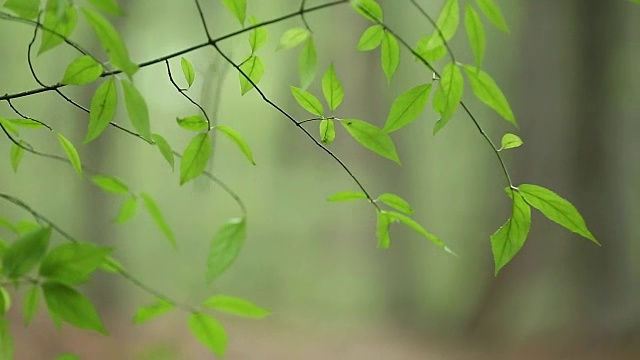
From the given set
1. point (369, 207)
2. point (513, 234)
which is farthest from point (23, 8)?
point (369, 207)

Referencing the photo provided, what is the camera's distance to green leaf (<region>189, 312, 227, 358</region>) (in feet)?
1.75

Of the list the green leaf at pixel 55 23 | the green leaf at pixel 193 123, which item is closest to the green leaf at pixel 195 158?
the green leaf at pixel 193 123

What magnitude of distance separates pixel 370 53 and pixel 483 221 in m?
0.32

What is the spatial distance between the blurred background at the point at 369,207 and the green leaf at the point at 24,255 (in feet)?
2.00

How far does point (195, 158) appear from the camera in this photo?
1.67 ft

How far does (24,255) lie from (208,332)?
18 centimetres

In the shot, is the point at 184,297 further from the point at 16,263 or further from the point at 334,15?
the point at 16,263

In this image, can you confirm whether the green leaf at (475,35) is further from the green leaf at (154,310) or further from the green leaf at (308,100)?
the green leaf at (154,310)

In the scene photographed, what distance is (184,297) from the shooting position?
1026 millimetres

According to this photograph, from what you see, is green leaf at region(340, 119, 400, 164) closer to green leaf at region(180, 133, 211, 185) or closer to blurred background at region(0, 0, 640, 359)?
green leaf at region(180, 133, 211, 185)

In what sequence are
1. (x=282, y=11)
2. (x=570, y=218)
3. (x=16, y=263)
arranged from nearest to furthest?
(x=16, y=263)
(x=570, y=218)
(x=282, y=11)

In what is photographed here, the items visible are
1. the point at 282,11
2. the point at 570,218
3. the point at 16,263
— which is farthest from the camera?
the point at 282,11

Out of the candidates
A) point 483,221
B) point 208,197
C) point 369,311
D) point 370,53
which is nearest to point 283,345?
point 369,311

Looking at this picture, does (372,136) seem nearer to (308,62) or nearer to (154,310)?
(308,62)
